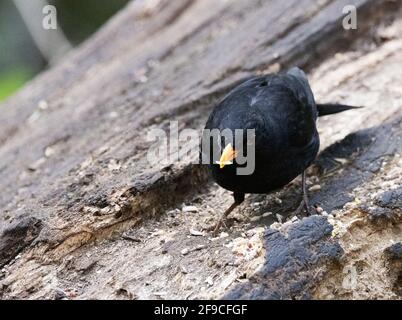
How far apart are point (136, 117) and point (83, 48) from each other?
220cm

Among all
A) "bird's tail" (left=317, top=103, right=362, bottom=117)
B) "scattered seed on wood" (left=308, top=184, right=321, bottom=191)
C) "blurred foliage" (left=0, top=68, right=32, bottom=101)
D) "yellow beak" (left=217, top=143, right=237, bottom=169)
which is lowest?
"scattered seed on wood" (left=308, top=184, right=321, bottom=191)

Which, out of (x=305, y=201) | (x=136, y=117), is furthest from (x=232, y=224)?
(x=136, y=117)

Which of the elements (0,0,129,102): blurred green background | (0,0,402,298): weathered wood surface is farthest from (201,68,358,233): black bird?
(0,0,129,102): blurred green background

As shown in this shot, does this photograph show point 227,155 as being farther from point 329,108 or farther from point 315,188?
point 329,108

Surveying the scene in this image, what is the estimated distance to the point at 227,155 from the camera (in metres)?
3.42

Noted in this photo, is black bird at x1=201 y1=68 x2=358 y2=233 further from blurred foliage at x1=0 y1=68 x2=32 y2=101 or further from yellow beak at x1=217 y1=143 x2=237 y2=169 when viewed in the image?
blurred foliage at x1=0 y1=68 x2=32 y2=101

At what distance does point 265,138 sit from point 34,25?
7830mm

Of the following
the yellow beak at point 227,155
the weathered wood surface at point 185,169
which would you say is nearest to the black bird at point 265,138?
the yellow beak at point 227,155

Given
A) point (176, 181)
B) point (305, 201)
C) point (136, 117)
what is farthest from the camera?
point (136, 117)

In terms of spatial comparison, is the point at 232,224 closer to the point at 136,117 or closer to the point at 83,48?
the point at 136,117

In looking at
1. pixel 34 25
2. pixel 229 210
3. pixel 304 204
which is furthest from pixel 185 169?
pixel 34 25

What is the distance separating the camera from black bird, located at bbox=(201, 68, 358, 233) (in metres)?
3.57
